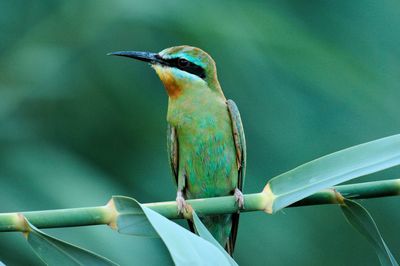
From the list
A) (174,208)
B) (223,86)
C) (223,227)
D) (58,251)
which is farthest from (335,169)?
(223,86)

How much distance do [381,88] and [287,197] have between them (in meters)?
1.82

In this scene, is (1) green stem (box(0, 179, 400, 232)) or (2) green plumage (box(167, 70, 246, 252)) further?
(2) green plumage (box(167, 70, 246, 252))

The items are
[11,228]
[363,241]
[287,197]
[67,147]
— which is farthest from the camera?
[363,241]

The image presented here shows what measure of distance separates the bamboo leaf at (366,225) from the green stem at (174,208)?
3 cm

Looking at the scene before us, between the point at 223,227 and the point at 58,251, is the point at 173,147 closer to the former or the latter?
the point at 223,227

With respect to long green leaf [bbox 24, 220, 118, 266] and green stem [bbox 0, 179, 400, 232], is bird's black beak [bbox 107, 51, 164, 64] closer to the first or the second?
green stem [bbox 0, 179, 400, 232]

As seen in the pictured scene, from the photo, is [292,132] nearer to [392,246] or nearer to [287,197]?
[392,246]

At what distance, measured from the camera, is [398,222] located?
126 inches

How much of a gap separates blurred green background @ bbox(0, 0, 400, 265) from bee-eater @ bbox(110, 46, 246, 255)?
1.94ft

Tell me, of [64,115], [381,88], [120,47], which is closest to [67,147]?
[64,115]

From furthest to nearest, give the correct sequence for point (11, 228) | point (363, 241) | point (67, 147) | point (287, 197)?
point (363, 241)
point (67, 147)
point (287, 197)
point (11, 228)

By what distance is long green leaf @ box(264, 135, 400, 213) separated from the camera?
1406 millimetres

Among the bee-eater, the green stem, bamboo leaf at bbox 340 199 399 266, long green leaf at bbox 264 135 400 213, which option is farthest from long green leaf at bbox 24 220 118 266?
the bee-eater

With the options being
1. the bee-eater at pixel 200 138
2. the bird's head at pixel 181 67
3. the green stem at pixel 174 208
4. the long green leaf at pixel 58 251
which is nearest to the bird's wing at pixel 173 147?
the bee-eater at pixel 200 138
